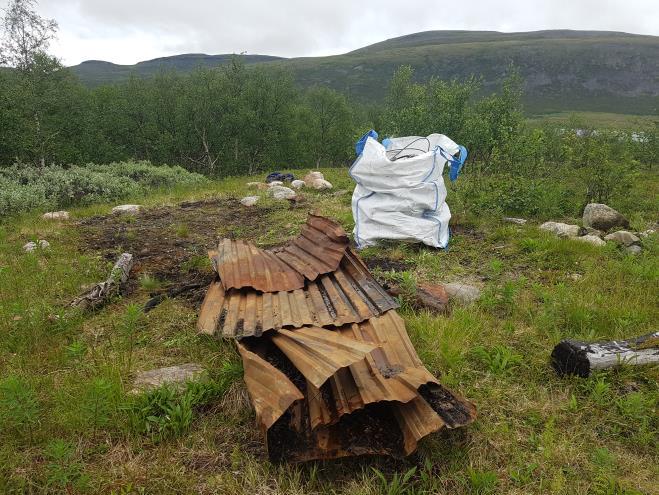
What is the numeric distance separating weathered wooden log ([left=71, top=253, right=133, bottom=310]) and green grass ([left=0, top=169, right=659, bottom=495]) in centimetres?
15

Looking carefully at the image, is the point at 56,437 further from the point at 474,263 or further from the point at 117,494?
the point at 474,263

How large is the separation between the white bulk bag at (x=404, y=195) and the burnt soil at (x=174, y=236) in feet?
6.83

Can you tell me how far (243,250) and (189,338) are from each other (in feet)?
3.91

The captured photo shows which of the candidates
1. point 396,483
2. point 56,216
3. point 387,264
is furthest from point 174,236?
point 396,483

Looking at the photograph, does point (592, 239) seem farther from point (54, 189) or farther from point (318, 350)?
point (54, 189)

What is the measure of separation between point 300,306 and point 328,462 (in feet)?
4.35

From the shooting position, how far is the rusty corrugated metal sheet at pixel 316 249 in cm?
388

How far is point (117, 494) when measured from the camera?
1.88 m

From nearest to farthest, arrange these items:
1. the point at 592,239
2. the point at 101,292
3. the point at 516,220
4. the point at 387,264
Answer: the point at 101,292, the point at 387,264, the point at 592,239, the point at 516,220

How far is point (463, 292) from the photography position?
4008mm

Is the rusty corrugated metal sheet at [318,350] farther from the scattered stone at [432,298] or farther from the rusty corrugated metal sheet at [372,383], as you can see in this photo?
the scattered stone at [432,298]

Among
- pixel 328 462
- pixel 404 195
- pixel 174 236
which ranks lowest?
pixel 328 462

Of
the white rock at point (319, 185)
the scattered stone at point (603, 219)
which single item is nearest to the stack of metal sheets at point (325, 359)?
the scattered stone at point (603, 219)

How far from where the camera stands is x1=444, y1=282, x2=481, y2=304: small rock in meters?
3.94
